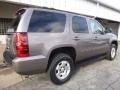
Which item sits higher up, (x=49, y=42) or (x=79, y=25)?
(x=79, y=25)

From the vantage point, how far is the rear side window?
3381mm

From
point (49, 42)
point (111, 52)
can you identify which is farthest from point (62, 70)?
point (111, 52)

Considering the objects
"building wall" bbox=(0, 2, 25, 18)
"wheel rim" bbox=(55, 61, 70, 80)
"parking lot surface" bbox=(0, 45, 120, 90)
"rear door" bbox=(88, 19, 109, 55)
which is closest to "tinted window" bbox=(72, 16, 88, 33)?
"rear door" bbox=(88, 19, 109, 55)

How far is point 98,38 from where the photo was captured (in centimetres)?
531

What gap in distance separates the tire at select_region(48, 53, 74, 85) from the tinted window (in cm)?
87

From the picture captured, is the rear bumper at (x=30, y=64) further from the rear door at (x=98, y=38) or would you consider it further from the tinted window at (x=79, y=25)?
the rear door at (x=98, y=38)

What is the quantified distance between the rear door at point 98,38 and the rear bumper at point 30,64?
2.23 meters

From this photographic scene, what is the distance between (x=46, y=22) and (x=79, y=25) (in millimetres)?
1314

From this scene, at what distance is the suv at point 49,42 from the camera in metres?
3.21

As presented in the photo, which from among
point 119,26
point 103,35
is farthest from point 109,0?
point 103,35

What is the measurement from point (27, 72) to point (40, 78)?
1.15 m

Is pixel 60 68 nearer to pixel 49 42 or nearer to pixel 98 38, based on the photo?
pixel 49 42

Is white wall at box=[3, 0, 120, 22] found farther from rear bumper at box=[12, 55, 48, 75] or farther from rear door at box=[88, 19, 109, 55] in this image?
rear bumper at box=[12, 55, 48, 75]

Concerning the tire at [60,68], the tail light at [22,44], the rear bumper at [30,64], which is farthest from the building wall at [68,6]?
the rear bumper at [30,64]
